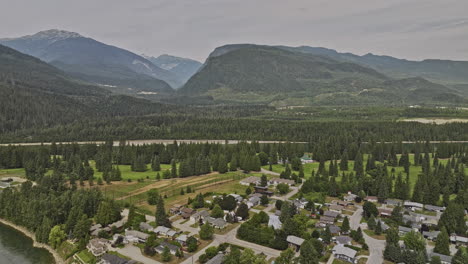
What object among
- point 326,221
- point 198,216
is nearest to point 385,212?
point 326,221

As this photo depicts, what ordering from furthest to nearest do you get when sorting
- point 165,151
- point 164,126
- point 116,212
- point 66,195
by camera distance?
point 164,126, point 165,151, point 66,195, point 116,212

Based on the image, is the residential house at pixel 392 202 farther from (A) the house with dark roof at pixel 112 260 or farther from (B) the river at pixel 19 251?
(B) the river at pixel 19 251

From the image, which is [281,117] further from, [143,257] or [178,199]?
[143,257]

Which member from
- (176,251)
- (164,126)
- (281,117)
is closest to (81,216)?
(176,251)

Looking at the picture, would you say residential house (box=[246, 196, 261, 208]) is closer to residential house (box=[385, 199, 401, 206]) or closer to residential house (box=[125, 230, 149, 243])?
residential house (box=[125, 230, 149, 243])

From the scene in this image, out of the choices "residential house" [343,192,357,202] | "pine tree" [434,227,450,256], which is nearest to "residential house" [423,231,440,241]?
"pine tree" [434,227,450,256]

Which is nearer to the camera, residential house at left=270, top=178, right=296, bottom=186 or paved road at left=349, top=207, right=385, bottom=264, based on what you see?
paved road at left=349, top=207, right=385, bottom=264

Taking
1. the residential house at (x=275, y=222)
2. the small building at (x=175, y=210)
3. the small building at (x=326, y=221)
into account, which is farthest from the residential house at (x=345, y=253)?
the small building at (x=175, y=210)
